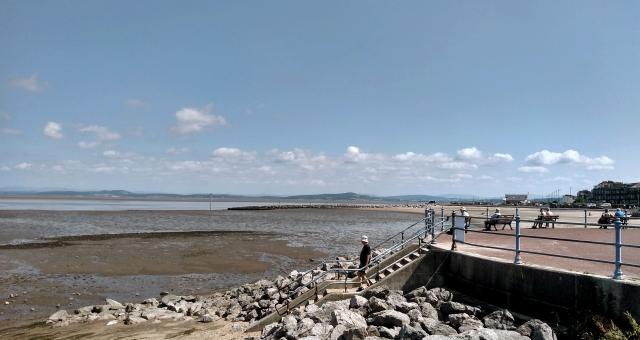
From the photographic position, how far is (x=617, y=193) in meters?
121

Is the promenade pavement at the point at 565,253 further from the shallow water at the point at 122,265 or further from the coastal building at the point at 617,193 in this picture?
the coastal building at the point at 617,193

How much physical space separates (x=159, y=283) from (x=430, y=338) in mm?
15399

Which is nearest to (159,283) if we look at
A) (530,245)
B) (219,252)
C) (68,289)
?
(68,289)

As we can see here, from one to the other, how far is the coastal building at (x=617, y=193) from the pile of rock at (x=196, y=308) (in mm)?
107071

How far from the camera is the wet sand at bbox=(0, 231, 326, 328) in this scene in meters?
17.5

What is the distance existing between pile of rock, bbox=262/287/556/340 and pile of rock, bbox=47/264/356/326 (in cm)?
269

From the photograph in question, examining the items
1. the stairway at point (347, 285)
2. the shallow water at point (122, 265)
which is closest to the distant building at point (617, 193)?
the shallow water at point (122, 265)

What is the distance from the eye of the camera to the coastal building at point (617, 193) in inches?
4295

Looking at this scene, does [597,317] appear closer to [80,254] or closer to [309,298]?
[309,298]

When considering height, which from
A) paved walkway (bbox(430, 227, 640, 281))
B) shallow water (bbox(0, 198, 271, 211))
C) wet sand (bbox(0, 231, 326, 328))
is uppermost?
paved walkway (bbox(430, 227, 640, 281))

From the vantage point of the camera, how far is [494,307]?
10.0 m

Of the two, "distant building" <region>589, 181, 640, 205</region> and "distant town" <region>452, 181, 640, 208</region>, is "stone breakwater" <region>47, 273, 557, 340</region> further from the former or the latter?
"distant building" <region>589, 181, 640, 205</region>

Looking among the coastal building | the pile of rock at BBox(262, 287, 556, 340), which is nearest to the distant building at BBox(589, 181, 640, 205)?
the coastal building

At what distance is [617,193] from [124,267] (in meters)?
130
